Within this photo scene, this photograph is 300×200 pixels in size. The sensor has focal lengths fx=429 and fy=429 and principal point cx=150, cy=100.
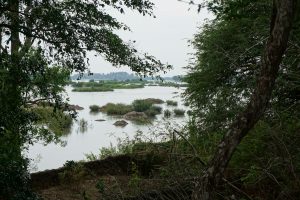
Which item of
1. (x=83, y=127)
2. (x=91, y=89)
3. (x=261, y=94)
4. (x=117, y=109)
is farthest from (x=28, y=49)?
(x=91, y=89)

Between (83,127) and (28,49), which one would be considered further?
(83,127)

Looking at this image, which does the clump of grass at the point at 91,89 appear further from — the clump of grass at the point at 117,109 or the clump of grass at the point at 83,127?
the clump of grass at the point at 83,127

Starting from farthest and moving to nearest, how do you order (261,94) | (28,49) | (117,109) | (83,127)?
(117,109), (83,127), (28,49), (261,94)

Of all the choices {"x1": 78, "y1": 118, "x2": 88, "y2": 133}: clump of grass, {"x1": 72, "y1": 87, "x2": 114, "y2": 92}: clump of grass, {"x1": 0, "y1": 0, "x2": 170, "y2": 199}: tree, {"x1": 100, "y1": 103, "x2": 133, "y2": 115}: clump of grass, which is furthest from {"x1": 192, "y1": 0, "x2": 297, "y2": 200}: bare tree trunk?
{"x1": 72, "y1": 87, "x2": 114, "y2": 92}: clump of grass

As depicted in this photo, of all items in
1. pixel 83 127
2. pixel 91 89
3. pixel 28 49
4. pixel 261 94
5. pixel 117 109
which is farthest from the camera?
pixel 91 89

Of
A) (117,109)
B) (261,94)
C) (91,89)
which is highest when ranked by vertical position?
(261,94)

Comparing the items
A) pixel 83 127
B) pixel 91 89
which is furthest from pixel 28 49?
pixel 91 89

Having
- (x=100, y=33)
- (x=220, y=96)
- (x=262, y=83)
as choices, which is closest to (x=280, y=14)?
(x=262, y=83)

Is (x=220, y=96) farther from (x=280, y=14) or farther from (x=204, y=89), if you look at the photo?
(x=280, y=14)

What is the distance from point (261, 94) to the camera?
3430mm

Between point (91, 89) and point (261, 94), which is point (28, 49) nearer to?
point (261, 94)

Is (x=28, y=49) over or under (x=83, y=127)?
over

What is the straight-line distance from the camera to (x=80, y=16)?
700cm

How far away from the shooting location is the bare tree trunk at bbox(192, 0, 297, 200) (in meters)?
3.38
